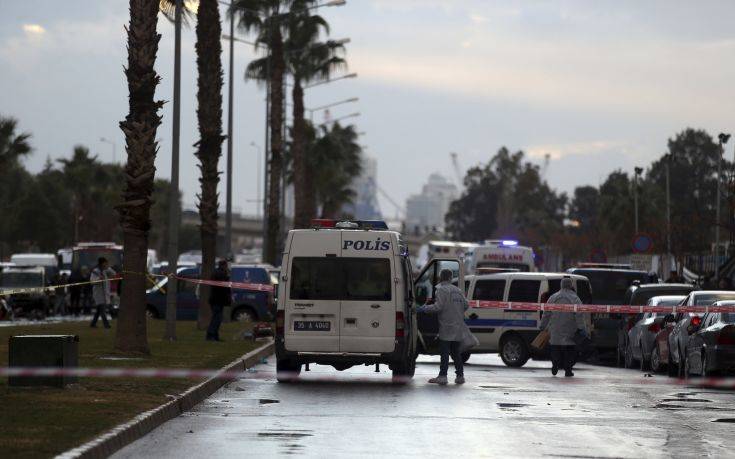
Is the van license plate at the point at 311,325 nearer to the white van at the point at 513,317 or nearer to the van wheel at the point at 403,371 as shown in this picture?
the van wheel at the point at 403,371

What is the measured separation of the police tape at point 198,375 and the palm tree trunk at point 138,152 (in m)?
2.21

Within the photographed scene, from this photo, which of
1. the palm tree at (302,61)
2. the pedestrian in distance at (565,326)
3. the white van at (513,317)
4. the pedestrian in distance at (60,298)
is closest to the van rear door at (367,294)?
the pedestrian in distance at (565,326)

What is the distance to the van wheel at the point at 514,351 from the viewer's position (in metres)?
30.8

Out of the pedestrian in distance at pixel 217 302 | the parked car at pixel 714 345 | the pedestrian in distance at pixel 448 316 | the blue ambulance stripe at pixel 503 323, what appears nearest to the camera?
the parked car at pixel 714 345

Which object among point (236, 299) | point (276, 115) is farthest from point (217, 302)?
point (276, 115)

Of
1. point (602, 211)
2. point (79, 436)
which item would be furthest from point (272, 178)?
point (602, 211)

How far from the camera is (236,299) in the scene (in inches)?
1889

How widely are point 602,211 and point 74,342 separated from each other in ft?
346

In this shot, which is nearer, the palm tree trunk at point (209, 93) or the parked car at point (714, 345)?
the parked car at point (714, 345)

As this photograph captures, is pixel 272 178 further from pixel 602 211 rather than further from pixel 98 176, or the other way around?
pixel 602 211

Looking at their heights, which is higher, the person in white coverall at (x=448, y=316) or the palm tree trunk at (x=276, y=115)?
the palm tree trunk at (x=276, y=115)

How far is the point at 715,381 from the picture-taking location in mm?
23500

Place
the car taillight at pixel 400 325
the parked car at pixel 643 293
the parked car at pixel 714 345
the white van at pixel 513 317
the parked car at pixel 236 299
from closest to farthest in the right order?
the parked car at pixel 714 345
the car taillight at pixel 400 325
the white van at pixel 513 317
the parked car at pixel 643 293
the parked car at pixel 236 299

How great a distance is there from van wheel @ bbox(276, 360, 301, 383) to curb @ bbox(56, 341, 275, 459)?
0.85m
